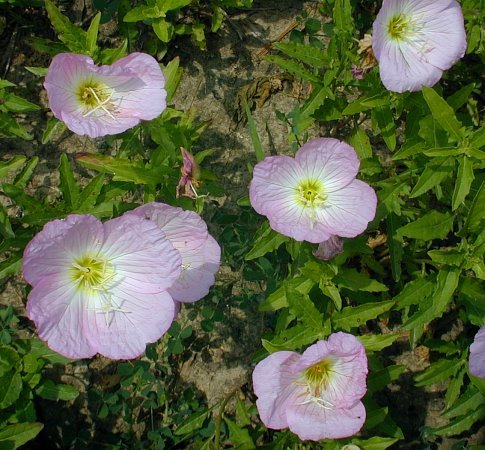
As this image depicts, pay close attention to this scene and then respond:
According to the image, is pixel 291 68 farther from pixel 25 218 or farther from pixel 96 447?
pixel 96 447

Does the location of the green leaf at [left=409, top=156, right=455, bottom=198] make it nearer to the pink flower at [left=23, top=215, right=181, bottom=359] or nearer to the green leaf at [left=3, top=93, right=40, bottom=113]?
the pink flower at [left=23, top=215, right=181, bottom=359]

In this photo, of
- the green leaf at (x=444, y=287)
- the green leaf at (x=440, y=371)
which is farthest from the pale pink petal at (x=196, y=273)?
the green leaf at (x=440, y=371)

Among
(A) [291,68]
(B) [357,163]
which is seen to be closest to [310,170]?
(B) [357,163]

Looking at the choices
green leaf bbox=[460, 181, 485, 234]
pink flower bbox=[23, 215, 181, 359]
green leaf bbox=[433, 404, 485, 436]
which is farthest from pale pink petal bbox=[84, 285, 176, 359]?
green leaf bbox=[433, 404, 485, 436]

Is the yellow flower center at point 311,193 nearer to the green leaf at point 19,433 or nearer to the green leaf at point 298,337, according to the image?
the green leaf at point 298,337

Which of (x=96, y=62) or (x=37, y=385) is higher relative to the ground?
(x=96, y=62)

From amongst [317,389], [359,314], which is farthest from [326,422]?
[359,314]
